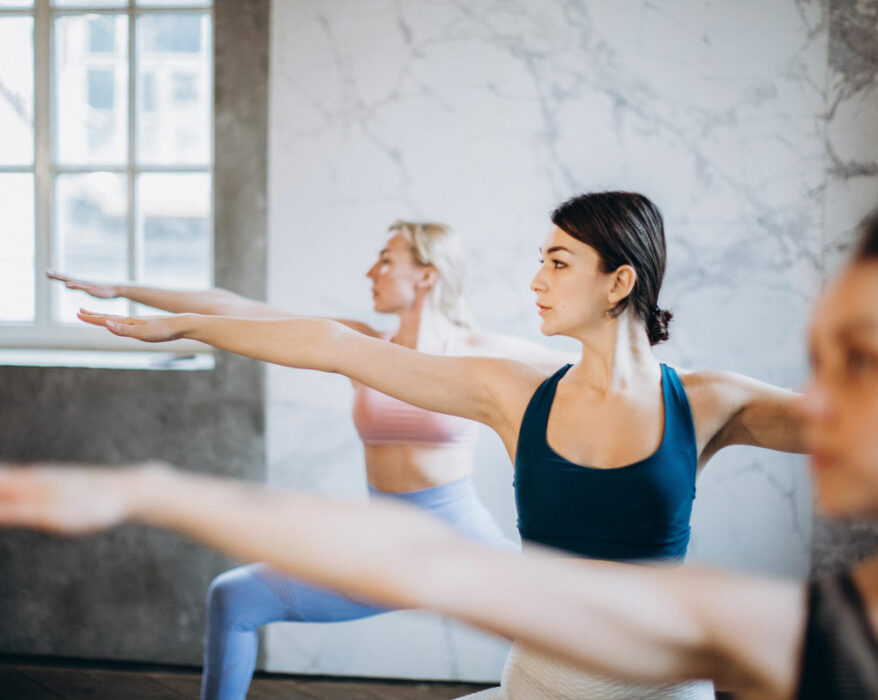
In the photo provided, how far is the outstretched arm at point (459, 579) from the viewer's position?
1.71 feet

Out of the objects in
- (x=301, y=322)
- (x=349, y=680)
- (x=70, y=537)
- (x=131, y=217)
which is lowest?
(x=349, y=680)

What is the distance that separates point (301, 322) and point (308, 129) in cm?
148

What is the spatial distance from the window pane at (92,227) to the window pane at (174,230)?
10 cm

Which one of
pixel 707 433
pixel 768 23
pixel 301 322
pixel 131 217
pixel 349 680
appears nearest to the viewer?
pixel 707 433

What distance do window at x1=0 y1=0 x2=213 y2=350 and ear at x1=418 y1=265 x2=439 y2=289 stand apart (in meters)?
1.09

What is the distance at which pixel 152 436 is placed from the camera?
2885 mm

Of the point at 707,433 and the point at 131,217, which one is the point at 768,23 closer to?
the point at 707,433

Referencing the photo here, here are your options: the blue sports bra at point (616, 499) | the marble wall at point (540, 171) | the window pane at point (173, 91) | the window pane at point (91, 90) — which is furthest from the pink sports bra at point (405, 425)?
the window pane at point (91, 90)

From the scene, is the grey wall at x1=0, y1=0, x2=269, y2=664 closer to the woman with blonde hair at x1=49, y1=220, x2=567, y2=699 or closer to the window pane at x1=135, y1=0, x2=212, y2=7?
the window pane at x1=135, y1=0, x2=212, y2=7

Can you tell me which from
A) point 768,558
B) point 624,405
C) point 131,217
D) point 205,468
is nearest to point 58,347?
point 131,217

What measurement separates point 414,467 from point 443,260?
0.67 metres

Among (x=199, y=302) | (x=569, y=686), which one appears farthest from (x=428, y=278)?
(x=569, y=686)

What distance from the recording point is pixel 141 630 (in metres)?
2.92

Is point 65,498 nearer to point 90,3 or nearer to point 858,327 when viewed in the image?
point 858,327
